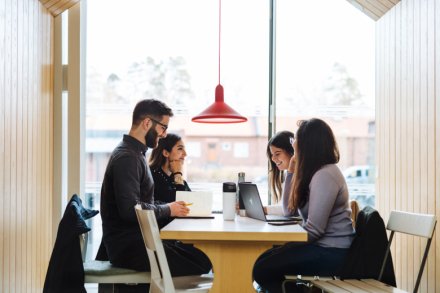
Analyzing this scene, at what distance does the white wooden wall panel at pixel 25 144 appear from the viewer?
9.80 feet

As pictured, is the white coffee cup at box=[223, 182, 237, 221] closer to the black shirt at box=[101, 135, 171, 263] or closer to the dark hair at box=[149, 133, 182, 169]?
the black shirt at box=[101, 135, 171, 263]

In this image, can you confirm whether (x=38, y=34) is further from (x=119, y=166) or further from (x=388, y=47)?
(x=388, y=47)

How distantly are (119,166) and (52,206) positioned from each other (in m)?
1.48

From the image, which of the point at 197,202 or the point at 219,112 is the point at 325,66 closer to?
the point at 219,112

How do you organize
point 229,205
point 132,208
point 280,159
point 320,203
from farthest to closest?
point 280,159 → point 229,205 → point 132,208 → point 320,203

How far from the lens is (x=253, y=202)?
2.92m

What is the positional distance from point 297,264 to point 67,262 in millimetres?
1155

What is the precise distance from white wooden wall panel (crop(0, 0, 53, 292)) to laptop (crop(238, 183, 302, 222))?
4.49 ft

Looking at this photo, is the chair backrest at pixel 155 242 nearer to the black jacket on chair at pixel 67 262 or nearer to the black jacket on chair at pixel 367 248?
the black jacket on chair at pixel 67 262

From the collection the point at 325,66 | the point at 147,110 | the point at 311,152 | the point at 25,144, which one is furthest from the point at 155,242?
the point at 325,66

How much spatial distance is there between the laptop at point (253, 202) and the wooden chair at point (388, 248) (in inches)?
19.3

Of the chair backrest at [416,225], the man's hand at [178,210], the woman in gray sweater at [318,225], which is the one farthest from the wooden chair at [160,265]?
the chair backrest at [416,225]

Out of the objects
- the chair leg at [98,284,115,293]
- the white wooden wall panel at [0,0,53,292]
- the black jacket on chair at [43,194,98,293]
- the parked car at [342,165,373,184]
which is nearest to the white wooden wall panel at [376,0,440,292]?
the parked car at [342,165,373,184]

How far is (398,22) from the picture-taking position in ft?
11.5
